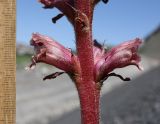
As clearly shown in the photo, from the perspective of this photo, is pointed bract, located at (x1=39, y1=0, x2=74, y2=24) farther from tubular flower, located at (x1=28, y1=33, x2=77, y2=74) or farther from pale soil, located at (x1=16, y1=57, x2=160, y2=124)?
pale soil, located at (x1=16, y1=57, x2=160, y2=124)

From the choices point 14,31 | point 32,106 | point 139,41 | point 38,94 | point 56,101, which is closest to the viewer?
point 139,41

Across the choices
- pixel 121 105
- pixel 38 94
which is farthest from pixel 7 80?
pixel 38 94

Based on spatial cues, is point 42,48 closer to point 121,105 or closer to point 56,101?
point 121,105

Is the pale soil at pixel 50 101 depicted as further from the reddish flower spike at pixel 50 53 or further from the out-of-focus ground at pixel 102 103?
the reddish flower spike at pixel 50 53

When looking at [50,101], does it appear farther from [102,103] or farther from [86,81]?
[86,81]

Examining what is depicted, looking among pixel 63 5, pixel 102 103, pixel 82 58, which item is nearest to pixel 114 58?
pixel 82 58

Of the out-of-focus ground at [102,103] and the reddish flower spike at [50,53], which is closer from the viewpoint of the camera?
the reddish flower spike at [50,53]

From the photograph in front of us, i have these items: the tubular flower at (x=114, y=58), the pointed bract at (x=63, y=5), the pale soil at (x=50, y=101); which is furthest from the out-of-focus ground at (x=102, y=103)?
the pointed bract at (x=63, y=5)
